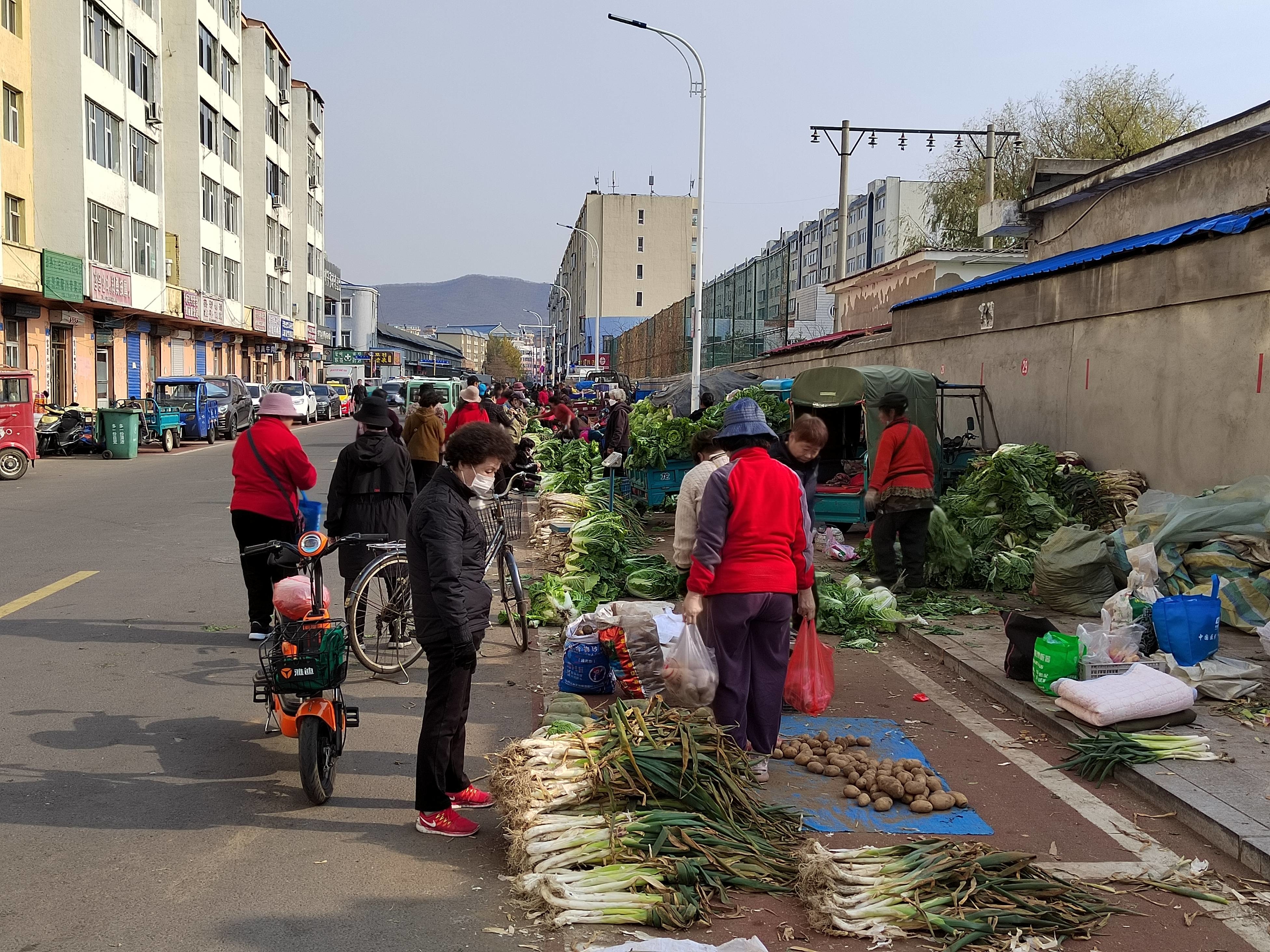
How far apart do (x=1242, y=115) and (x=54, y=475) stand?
68.3 feet

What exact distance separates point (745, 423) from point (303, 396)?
138 feet

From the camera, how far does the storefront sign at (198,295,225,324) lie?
145 feet

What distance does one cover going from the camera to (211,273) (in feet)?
161

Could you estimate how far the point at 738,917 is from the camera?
398cm

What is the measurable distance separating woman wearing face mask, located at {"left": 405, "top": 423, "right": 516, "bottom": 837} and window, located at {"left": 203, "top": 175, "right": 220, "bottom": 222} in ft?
158

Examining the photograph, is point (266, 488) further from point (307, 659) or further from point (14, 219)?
point (14, 219)

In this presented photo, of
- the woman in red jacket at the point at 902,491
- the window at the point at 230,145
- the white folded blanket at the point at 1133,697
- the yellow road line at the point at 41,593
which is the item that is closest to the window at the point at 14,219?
the window at the point at 230,145

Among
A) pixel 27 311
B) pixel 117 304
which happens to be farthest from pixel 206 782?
pixel 117 304

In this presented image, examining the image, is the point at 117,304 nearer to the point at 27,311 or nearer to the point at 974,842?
the point at 27,311

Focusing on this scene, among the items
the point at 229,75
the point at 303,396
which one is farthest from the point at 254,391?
the point at 229,75

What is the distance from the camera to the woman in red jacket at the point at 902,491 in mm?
9992

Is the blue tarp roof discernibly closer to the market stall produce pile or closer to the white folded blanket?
the white folded blanket

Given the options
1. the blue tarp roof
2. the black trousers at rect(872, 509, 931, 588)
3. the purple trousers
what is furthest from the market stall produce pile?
the blue tarp roof

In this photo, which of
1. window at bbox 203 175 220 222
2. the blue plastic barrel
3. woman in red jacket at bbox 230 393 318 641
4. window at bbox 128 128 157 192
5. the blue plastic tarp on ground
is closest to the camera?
the blue plastic tarp on ground
